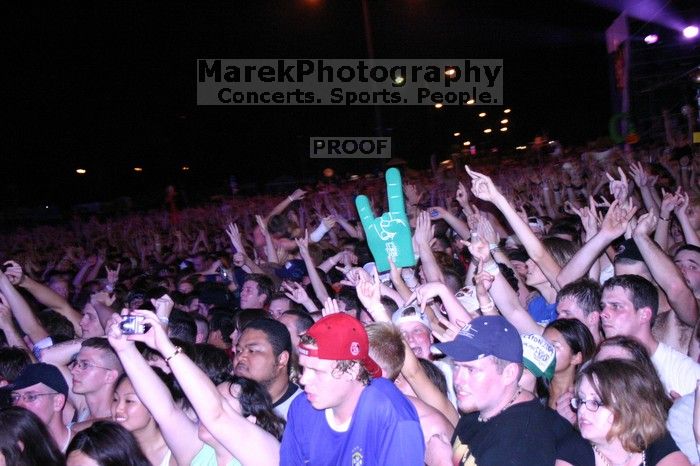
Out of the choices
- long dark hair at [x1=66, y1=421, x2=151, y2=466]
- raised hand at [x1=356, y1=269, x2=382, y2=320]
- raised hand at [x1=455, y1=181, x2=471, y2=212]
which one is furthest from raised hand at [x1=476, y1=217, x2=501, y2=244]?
long dark hair at [x1=66, y1=421, x2=151, y2=466]

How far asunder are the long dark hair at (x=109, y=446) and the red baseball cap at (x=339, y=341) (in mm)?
812

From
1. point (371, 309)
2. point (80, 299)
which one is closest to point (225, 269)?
point (80, 299)

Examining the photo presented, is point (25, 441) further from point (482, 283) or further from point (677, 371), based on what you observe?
point (677, 371)

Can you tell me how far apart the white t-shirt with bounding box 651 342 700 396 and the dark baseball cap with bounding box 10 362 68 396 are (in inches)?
125

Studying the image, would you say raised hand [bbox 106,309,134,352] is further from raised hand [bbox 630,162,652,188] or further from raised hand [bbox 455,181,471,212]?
raised hand [bbox 630,162,652,188]

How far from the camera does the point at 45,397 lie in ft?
12.5

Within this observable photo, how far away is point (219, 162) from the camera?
26.6 meters

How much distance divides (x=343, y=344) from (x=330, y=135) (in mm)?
24968

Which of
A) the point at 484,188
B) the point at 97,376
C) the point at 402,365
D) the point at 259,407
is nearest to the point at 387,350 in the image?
the point at 402,365

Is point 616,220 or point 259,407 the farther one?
point 616,220

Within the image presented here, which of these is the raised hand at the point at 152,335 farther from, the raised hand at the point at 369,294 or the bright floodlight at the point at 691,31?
the bright floodlight at the point at 691,31

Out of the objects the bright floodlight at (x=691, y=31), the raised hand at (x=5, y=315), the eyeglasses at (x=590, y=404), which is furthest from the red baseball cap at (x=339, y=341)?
the bright floodlight at (x=691, y=31)

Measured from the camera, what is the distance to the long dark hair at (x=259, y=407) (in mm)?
3088

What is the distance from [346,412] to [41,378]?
2053 millimetres
